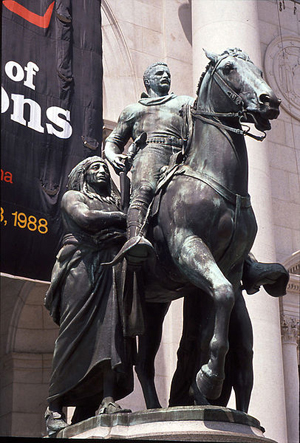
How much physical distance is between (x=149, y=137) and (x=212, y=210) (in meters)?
0.98

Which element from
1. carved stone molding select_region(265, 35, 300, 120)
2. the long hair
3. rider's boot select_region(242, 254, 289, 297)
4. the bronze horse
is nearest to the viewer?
the bronze horse

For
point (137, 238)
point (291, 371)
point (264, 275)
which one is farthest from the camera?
point (291, 371)

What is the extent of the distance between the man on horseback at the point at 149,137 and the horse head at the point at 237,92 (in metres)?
0.39

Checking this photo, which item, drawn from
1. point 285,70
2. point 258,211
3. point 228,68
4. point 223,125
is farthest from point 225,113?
point 285,70

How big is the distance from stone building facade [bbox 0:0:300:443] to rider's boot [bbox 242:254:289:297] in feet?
16.5

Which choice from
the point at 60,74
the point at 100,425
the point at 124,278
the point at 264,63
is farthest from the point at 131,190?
the point at 264,63

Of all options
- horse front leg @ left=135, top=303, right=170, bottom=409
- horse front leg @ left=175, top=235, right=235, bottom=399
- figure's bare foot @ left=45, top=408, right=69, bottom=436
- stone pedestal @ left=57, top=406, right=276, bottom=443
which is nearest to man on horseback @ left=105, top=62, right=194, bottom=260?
horse front leg @ left=175, top=235, right=235, bottom=399

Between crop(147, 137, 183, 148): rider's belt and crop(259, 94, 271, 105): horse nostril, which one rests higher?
crop(147, 137, 183, 148): rider's belt

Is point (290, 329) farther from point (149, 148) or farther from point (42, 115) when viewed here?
point (149, 148)

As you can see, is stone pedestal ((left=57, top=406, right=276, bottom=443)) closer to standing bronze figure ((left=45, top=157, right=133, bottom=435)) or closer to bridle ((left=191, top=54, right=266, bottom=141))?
standing bronze figure ((left=45, top=157, right=133, bottom=435))

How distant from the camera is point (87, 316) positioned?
5730 mm

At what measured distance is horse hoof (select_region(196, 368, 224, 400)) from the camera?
507 centimetres

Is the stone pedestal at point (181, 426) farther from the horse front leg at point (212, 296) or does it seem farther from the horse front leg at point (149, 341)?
the horse front leg at point (149, 341)

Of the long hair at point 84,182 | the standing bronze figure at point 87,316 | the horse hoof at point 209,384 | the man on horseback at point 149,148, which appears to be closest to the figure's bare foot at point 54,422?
the standing bronze figure at point 87,316
